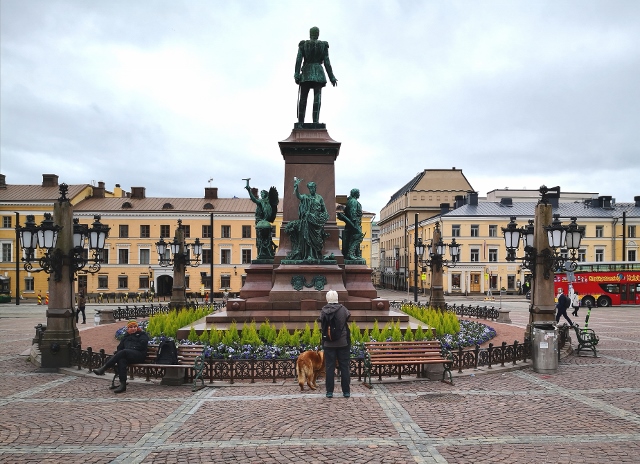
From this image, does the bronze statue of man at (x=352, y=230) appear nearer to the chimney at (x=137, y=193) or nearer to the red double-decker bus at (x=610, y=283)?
the red double-decker bus at (x=610, y=283)

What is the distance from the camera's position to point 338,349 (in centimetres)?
1011

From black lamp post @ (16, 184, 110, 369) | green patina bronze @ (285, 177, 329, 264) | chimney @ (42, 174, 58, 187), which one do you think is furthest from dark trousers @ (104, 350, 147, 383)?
chimney @ (42, 174, 58, 187)

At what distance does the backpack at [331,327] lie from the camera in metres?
9.91

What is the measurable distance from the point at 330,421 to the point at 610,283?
39.0m

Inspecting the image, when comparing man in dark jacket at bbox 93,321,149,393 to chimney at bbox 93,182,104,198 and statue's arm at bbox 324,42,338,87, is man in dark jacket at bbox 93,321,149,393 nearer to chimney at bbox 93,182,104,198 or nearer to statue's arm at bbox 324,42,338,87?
statue's arm at bbox 324,42,338,87

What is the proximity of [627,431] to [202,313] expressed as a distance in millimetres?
15680

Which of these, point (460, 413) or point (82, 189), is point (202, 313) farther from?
point (82, 189)

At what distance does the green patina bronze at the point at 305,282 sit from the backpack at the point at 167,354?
223 inches

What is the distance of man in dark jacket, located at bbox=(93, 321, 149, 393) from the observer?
10789 millimetres

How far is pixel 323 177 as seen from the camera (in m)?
18.4

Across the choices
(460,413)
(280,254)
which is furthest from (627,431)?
(280,254)

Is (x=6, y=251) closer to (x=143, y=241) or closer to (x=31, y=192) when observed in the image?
(x=31, y=192)

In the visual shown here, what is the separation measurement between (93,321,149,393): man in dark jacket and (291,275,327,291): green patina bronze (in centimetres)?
584

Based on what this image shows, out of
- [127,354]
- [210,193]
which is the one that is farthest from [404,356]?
[210,193]
